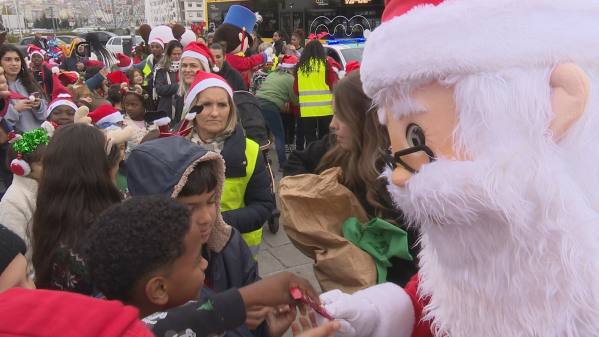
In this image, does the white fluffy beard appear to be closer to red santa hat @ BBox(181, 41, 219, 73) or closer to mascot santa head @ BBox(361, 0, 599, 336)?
mascot santa head @ BBox(361, 0, 599, 336)

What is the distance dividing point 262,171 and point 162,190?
101 cm

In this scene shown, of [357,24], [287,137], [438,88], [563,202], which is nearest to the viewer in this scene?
[563,202]

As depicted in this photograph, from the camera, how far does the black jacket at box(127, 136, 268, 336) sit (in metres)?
1.90

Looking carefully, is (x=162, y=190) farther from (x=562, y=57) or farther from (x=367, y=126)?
(x=562, y=57)

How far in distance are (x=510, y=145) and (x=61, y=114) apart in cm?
439

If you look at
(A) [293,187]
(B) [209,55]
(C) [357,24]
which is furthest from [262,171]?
(C) [357,24]

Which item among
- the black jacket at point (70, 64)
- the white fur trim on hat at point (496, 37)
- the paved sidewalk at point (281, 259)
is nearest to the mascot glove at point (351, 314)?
the white fur trim on hat at point (496, 37)

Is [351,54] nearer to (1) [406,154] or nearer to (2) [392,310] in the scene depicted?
(2) [392,310]

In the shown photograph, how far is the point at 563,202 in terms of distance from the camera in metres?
1.05

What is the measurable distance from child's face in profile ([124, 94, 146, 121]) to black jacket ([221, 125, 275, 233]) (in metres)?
2.70

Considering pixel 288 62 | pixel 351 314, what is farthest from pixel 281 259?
pixel 288 62

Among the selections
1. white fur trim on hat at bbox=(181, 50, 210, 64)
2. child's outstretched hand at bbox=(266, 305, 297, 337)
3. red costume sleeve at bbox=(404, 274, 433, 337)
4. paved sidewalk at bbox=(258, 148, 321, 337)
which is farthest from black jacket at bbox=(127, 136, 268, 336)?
white fur trim on hat at bbox=(181, 50, 210, 64)

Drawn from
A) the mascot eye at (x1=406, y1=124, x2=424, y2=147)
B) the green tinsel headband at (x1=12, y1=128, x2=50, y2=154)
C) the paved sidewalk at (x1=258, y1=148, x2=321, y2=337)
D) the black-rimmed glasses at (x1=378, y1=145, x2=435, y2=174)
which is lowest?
the paved sidewalk at (x1=258, y1=148, x2=321, y2=337)

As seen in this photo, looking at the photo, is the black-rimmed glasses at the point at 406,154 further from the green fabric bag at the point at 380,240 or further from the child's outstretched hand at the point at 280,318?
the green fabric bag at the point at 380,240
